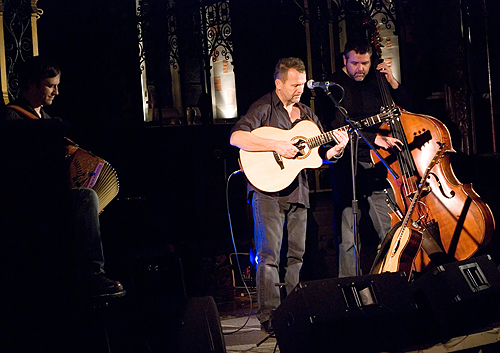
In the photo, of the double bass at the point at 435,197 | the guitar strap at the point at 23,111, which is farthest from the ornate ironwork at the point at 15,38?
the double bass at the point at 435,197

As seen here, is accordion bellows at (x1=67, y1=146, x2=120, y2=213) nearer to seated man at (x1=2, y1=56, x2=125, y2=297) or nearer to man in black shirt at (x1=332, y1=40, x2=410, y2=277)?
seated man at (x1=2, y1=56, x2=125, y2=297)

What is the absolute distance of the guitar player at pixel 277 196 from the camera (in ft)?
13.5

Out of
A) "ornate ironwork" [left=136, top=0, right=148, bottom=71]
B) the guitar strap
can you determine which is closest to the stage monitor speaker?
the guitar strap

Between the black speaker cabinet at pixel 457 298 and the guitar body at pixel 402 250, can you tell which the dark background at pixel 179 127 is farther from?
the black speaker cabinet at pixel 457 298

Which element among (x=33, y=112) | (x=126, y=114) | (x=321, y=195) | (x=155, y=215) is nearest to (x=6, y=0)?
(x=126, y=114)

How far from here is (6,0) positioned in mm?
5129

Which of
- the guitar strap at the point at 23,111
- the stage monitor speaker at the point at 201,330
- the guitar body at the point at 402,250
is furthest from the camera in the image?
the guitar body at the point at 402,250

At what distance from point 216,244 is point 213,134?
127 centimetres

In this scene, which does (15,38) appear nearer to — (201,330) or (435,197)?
(201,330)

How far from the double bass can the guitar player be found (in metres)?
0.49

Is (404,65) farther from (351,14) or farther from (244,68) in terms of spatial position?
(244,68)

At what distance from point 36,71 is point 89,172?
767 mm

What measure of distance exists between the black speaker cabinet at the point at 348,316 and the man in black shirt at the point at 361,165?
1243 mm

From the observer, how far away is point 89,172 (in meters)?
3.61
